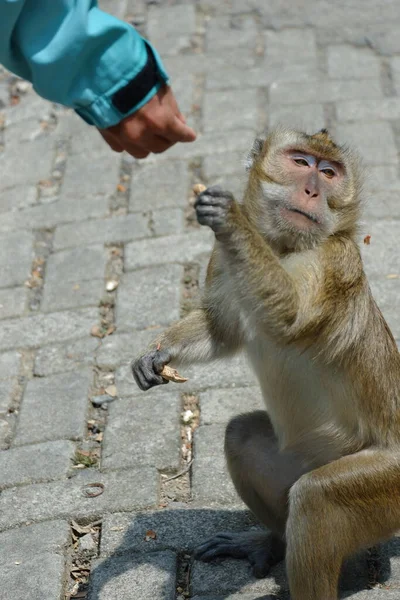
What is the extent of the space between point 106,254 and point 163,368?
2480mm

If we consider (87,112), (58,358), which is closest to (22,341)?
(58,358)

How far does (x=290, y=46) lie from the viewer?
9359 millimetres

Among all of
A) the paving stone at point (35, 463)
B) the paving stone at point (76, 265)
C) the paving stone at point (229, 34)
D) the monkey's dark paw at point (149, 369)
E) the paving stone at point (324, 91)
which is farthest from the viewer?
the paving stone at point (229, 34)

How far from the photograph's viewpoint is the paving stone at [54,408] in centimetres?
553

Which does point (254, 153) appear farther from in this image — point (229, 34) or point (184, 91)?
point (229, 34)

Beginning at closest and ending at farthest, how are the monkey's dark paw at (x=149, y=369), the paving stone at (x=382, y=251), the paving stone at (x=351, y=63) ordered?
1. the monkey's dark paw at (x=149, y=369)
2. the paving stone at (x=382, y=251)
3. the paving stone at (x=351, y=63)

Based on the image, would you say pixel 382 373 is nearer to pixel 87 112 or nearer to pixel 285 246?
pixel 285 246

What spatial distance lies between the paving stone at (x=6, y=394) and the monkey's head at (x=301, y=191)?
6.61ft

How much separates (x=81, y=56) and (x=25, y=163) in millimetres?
4032

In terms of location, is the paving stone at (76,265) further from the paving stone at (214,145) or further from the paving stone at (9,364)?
the paving stone at (214,145)

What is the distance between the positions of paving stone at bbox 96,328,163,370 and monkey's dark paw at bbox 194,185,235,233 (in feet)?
6.85

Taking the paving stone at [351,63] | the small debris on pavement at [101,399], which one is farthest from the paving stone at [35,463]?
the paving stone at [351,63]

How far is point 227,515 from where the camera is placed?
494 centimetres

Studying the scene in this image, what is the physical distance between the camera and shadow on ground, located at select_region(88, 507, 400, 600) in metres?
4.45
